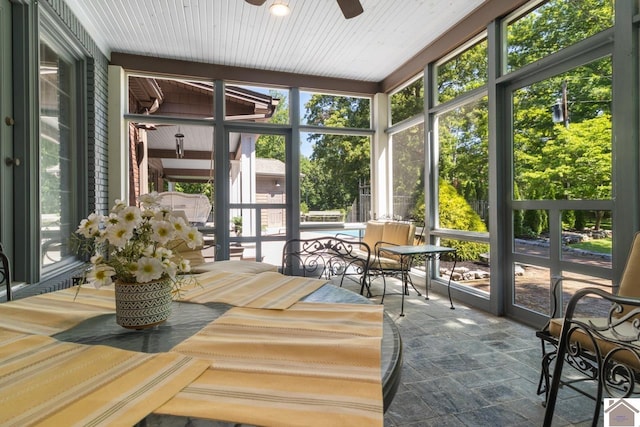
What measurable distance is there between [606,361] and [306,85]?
4.88m

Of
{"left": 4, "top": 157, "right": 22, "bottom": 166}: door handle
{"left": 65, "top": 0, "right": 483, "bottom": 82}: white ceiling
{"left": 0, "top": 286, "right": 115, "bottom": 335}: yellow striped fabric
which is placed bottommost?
{"left": 0, "top": 286, "right": 115, "bottom": 335}: yellow striped fabric

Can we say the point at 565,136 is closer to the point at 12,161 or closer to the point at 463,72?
the point at 463,72

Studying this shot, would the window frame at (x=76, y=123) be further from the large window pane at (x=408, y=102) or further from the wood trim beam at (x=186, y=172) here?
the large window pane at (x=408, y=102)

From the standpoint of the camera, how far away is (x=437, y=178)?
4.50 meters

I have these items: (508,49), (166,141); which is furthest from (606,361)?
(166,141)

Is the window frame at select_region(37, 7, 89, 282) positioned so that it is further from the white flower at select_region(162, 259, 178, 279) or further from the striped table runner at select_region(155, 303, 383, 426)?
the striped table runner at select_region(155, 303, 383, 426)

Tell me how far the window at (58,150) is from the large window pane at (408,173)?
4091 mm

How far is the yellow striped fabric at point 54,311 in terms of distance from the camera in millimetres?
1123

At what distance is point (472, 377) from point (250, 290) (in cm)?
157

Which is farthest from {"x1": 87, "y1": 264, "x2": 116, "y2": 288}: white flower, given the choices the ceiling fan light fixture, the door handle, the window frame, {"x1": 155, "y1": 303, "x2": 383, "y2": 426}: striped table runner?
the ceiling fan light fixture

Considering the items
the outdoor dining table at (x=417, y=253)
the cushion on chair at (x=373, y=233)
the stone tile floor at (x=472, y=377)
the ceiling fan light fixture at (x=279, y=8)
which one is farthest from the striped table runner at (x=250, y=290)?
the cushion on chair at (x=373, y=233)

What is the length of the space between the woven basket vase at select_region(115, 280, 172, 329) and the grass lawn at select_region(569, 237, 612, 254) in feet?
9.75

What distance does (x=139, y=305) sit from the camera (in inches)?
43.8

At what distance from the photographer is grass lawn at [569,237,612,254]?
255cm
